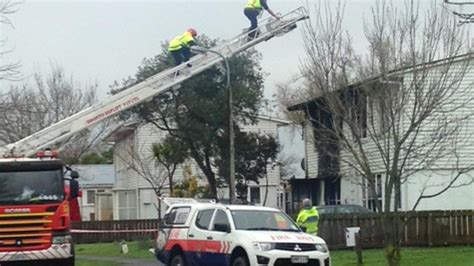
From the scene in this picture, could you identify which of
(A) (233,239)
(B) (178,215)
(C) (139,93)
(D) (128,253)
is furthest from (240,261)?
(D) (128,253)

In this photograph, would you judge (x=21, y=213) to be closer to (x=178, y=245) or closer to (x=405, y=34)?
(x=178, y=245)

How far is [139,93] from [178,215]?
18.0 feet

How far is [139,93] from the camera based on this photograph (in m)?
26.3

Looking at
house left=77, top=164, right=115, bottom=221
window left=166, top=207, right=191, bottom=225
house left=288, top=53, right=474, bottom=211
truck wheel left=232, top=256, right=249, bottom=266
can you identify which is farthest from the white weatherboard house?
truck wheel left=232, top=256, right=249, bottom=266

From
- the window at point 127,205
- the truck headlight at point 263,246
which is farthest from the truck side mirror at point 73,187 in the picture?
the window at point 127,205

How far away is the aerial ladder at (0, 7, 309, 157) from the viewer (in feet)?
80.2

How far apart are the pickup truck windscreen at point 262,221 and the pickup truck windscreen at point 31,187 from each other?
3.86 metres

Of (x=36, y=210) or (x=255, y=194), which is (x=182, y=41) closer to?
(x=36, y=210)

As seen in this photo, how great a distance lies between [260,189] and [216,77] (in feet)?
59.0

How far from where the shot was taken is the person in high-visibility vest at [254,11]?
2873 centimetres

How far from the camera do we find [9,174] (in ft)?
66.7

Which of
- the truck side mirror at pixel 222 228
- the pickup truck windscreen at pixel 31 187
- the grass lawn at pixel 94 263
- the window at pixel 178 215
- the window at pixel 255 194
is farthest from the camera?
the window at pixel 255 194

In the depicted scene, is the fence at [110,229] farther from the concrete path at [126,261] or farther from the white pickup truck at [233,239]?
the white pickup truck at [233,239]

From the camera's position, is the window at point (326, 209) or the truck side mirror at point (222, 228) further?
the window at point (326, 209)
